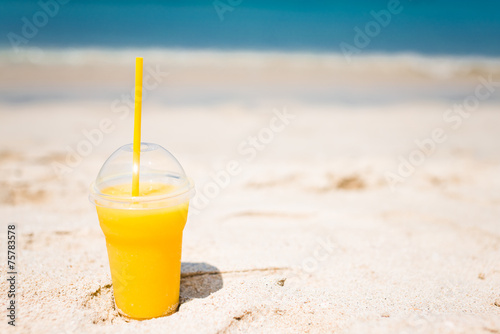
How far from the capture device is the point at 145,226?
1.58 metres

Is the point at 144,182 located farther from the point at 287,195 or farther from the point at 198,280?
the point at 287,195

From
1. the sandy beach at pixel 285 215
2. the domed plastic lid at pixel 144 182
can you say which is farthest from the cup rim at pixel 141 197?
the sandy beach at pixel 285 215

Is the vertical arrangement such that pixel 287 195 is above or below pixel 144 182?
below

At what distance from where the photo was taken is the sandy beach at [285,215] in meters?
1.69

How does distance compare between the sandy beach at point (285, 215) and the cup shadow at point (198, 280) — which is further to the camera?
the cup shadow at point (198, 280)

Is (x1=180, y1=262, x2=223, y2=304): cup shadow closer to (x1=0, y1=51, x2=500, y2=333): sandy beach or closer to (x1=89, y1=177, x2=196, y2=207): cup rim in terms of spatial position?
(x1=0, y1=51, x2=500, y2=333): sandy beach

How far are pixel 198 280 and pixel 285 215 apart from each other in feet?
4.08

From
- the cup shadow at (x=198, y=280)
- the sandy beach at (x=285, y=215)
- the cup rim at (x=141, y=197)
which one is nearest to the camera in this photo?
the cup rim at (x=141, y=197)

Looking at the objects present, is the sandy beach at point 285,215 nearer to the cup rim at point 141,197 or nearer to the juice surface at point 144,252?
the juice surface at point 144,252

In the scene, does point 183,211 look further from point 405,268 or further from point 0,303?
point 405,268

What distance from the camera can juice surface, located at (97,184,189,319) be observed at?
1585 mm

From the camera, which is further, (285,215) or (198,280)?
(285,215)

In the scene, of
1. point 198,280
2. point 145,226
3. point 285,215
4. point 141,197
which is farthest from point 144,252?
point 285,215

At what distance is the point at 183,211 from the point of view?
5.50 ft
